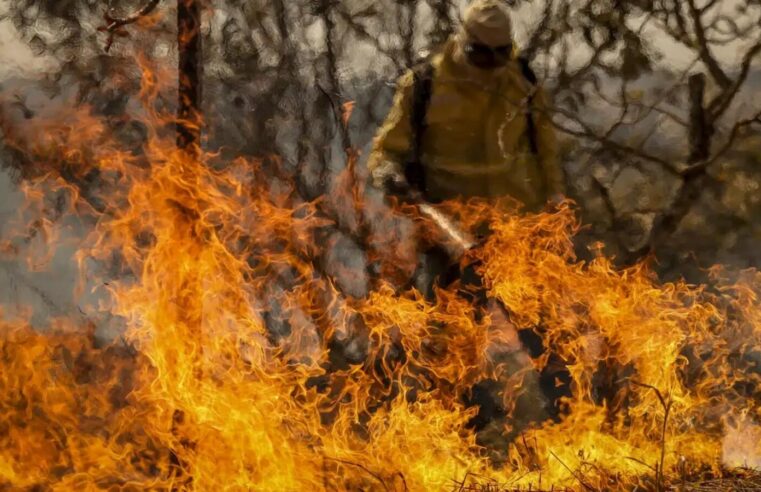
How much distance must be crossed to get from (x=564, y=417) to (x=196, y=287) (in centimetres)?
239

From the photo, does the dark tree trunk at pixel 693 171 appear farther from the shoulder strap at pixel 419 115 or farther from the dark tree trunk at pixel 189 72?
the dark tree trunk at pixel 189 72

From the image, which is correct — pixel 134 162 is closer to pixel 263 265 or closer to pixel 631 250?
pixel 263 265

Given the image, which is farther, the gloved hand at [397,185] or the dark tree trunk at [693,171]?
the dark tree trunk at [693,171]

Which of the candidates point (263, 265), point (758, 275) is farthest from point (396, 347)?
point (758, 275)

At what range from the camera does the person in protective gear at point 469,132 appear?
509cm

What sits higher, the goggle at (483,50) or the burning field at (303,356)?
the goggle at (483,50)

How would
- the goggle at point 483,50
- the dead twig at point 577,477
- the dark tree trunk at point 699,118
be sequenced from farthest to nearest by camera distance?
1. the dark tree trunk at point 699,118
2. the goggle at point 483,50
3. the dead twig at point 577,477

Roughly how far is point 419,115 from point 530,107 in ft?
2.17

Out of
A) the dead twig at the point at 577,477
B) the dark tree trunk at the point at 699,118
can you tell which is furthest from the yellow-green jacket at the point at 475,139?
the dark tree trunk at the point at 699,118

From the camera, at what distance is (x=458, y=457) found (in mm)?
4715

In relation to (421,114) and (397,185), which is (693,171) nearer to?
(421,114)

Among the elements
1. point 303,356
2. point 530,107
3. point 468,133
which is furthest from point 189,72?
point 303,356

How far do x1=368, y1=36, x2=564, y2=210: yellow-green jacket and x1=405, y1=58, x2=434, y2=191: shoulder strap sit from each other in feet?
0.07

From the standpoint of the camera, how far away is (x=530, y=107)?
17.0 ft
